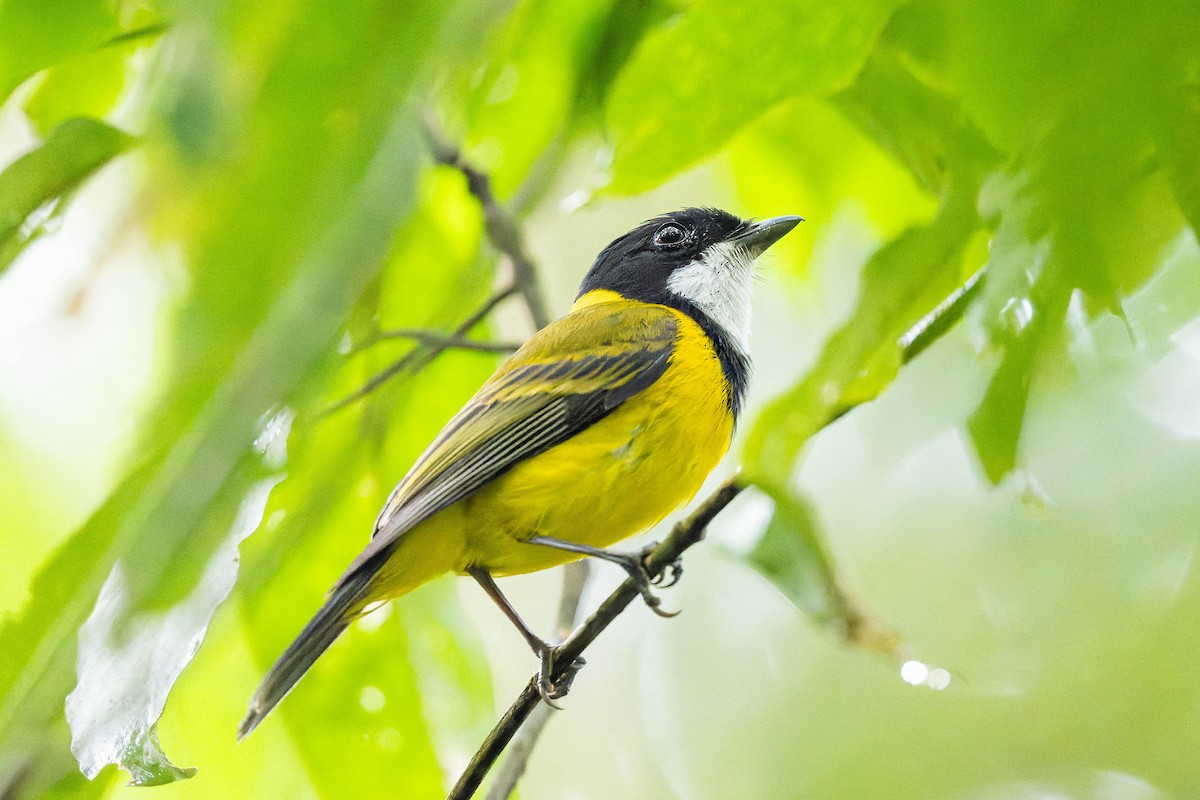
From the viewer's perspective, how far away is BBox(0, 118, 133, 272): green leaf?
1.08 m

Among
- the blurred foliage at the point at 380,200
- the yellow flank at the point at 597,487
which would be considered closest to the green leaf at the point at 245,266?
the blurred foliage at the point at 380,200

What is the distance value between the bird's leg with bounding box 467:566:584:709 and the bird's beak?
109cm

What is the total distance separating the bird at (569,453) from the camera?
93.9 inches

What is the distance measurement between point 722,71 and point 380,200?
583mm

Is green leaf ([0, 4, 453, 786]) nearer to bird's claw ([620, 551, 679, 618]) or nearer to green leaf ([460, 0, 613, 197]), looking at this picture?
green leaf ([460, 0, 613, 197])

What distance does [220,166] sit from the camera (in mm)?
752

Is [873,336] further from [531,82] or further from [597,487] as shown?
[597,487]

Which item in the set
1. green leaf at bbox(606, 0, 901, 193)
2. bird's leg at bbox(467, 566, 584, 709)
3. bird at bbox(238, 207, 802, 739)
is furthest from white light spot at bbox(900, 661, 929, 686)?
bird at bbox(238, 207, 802, 739)

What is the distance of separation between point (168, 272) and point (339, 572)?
130 centimetres

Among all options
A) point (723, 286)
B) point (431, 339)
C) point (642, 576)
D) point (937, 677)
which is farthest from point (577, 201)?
point (723, 286)

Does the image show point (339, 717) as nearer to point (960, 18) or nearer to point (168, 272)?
point (168, 272)

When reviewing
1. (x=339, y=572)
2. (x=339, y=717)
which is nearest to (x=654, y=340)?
(x=339, y=572)

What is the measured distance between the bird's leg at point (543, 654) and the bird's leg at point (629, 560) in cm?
20

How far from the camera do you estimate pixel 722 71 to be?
118 centimetres
